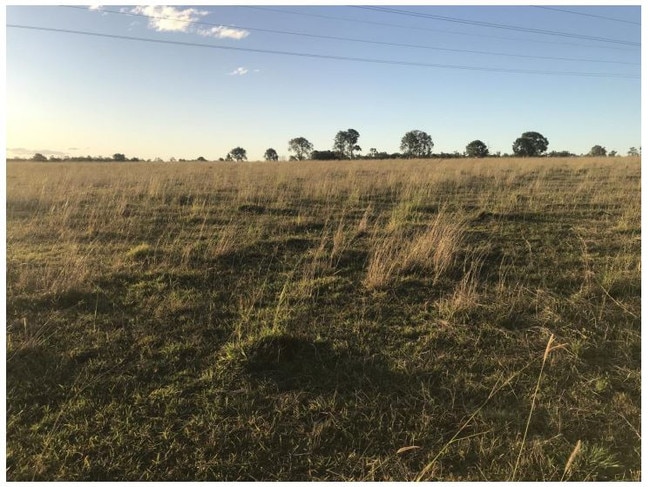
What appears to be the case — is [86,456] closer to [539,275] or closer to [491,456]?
[491,456]

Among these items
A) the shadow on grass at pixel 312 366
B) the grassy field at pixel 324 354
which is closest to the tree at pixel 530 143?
the grassy field at pixel 324 354

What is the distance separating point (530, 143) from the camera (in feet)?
197

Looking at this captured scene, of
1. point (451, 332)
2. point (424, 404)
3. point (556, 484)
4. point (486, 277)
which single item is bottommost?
point (556, 484)

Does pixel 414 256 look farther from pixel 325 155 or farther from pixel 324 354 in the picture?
pixel 325 155

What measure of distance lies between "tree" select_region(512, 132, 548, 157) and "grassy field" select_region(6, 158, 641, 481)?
59629 mm

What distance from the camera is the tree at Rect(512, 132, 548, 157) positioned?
59156 mm

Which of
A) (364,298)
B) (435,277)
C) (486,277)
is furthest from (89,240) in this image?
(486,277)

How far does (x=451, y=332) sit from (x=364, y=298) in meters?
0.99

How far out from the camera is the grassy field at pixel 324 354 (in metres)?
2.32

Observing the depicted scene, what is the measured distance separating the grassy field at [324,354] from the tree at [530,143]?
196ft

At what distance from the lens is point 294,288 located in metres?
4.51

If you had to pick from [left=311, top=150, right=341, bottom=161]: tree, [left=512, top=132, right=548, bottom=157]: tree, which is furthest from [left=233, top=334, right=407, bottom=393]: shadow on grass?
[left=512, top=132, right=548, bottom=157]: tree

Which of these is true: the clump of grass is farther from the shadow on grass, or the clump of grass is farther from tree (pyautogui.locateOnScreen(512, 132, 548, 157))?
tree (pyautogui.locateOnScreen(512, 132, 548, 157))

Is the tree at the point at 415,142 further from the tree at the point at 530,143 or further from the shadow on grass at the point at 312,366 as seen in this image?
the shadow on grass at the point at 312,366
